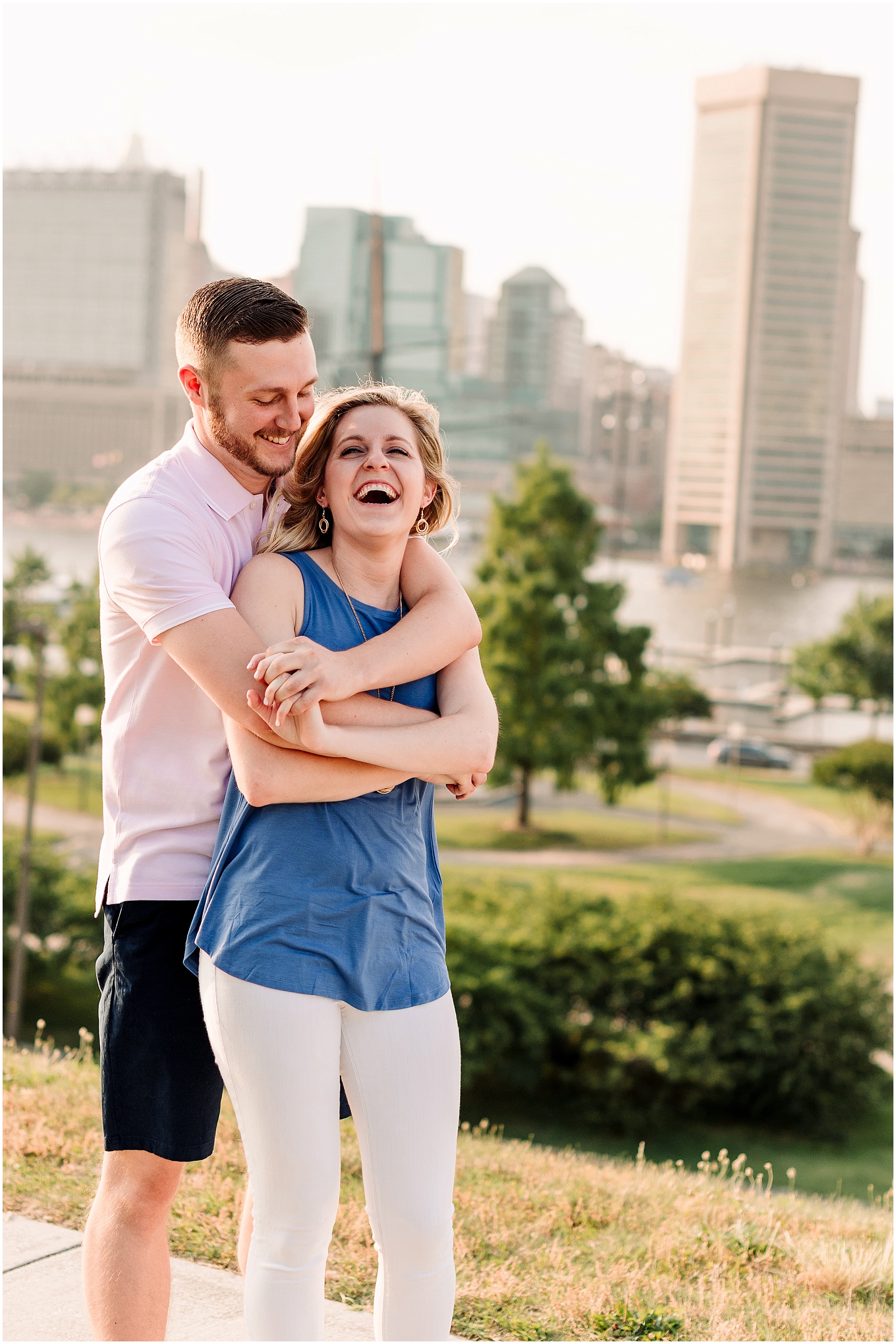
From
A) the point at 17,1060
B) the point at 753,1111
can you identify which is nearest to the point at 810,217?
the point at 753,1111

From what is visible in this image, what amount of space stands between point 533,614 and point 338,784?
2184 centimetres

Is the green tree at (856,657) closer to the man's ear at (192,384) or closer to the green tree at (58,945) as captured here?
the green tree at (58,945)

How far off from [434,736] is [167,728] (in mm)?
414

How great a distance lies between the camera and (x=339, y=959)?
1.61 metres

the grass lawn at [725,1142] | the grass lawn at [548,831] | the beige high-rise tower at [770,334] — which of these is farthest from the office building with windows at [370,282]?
the grass lawn at [725,1142]

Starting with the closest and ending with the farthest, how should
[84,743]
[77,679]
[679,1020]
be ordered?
1. [679,1020]
2. [77,679]
3. [84,743]

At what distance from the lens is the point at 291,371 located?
180cm

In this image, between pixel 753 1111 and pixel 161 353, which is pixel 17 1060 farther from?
pixel 161 353

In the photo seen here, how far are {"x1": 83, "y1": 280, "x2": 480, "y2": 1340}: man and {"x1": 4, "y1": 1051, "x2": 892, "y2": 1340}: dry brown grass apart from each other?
2.50 feet

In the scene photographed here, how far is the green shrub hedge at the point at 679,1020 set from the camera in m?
12.4

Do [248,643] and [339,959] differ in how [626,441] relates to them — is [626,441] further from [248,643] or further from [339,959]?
[339,959]

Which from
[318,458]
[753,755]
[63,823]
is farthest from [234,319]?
[753,755]

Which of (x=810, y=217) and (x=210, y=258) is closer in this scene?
(x=210, y=258)

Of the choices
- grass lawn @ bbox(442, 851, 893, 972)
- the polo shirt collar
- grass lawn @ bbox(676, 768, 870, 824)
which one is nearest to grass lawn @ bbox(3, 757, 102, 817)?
grass lawn @ bbox(442, 851, 893, 972)
